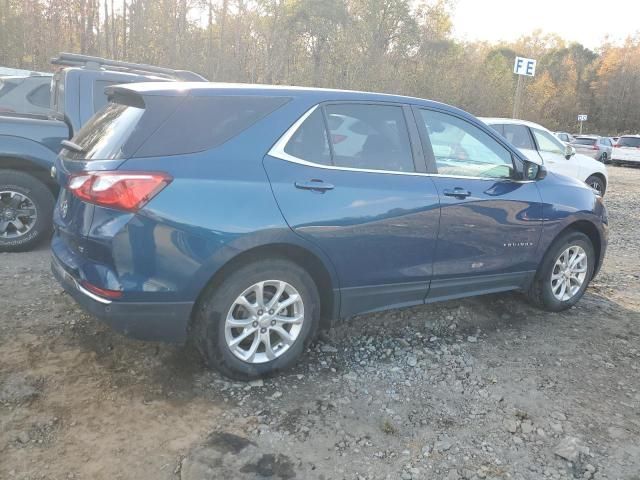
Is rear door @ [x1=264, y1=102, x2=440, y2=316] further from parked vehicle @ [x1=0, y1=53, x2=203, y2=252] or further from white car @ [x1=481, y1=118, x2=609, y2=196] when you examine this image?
white car @ [x1=481, y1=118, x2=609, y2=196]

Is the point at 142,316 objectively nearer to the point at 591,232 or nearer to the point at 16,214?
the point at 16,214

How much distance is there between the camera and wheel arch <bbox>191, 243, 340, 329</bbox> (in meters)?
3.10

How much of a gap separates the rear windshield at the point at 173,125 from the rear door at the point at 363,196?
262 mm

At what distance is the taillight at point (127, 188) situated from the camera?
9.29 ft

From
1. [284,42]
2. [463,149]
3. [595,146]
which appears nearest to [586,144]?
[595,146]

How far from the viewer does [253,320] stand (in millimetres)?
3242

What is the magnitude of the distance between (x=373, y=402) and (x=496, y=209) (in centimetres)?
178

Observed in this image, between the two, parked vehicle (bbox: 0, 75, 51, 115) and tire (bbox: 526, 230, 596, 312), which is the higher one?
parked vehicle (bbox: 0, 75, 51, 115)

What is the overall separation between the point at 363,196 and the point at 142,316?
146 centimetres

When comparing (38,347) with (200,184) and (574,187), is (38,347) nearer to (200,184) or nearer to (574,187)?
(200,184)

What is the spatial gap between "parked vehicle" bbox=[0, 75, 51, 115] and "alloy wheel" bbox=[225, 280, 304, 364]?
5048 mm

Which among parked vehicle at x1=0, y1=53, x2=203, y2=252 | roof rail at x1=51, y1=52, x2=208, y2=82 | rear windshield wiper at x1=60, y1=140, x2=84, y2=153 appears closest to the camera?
rear windshield wiper at x1=60, y1=140, x2=84, y2=153

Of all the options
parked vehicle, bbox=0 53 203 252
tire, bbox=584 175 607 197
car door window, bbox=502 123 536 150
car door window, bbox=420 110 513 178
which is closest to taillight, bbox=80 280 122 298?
car door window, bbox=420 110 513 178

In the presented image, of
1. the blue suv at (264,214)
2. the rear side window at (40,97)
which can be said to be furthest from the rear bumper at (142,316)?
the rear side window at (40,97)
